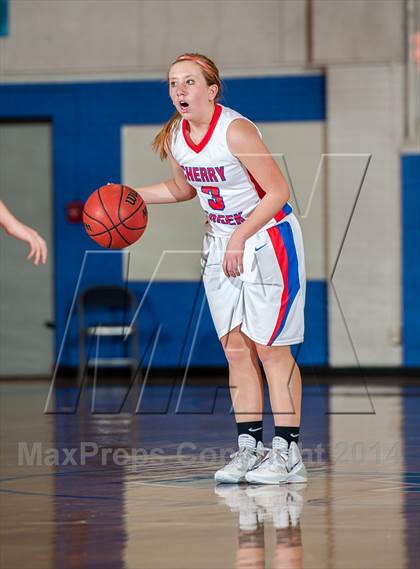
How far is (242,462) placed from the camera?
396cm

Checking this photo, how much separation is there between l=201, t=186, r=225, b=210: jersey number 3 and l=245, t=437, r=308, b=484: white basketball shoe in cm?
83

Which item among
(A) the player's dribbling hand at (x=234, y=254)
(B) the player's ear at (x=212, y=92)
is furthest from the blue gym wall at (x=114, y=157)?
(A) the player's dribbling hand at (x=234, y=254)

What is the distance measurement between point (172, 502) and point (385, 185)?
6.32 metres

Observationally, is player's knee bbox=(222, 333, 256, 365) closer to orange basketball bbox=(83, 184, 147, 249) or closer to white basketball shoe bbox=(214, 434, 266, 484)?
white basketball shoe bbox=(214, 434, 266, 484)

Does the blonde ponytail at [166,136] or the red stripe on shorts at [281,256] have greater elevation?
the blonde ponytail at [166,136]

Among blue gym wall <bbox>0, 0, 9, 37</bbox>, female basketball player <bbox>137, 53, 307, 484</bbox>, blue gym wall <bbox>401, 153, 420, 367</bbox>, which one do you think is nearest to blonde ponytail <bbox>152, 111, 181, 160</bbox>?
female basketball player <bbox>137, 53, 307, 484</bbox>

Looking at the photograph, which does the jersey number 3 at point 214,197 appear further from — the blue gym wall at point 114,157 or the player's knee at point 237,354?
the blue gym wall at point 114,157

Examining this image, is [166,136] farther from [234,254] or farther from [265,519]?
[265,519]

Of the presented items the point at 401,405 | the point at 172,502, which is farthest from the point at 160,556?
the point at 401,405

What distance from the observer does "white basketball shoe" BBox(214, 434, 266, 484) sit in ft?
12.8

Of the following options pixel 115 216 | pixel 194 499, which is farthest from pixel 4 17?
pixel 194 499

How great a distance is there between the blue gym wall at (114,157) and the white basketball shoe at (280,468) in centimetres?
567

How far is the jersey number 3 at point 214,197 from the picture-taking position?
3.91 metres

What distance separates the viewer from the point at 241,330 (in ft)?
13.2
